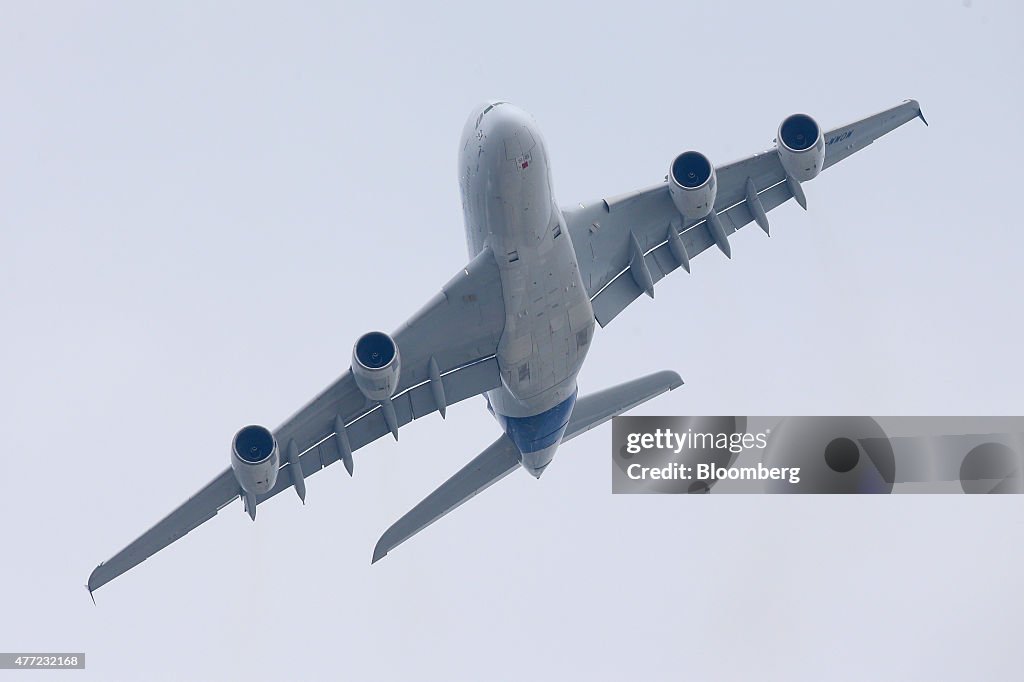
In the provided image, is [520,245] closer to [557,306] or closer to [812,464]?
[557,306]

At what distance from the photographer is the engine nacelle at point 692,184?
1099 inches

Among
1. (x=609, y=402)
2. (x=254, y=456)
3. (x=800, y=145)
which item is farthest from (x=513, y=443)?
(x=800, y=145)

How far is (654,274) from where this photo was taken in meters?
31.4

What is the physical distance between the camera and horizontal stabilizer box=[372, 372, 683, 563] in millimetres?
32781

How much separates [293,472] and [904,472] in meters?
18.6

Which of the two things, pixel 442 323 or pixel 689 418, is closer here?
pixel 442 323

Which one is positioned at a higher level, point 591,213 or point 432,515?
point 591,213

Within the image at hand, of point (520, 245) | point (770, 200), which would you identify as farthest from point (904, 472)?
point (520, 245)

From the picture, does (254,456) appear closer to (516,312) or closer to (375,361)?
(375,361)

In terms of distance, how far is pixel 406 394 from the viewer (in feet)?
101

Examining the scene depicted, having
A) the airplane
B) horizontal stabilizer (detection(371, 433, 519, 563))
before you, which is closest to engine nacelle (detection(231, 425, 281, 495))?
the airplane

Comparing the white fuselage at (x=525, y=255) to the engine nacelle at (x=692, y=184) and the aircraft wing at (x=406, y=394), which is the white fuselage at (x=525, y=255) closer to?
the aircraft wing at (x=406, y=394)

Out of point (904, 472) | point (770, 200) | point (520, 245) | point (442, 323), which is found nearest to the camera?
point (520, 245)

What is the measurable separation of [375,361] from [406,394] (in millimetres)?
3869
